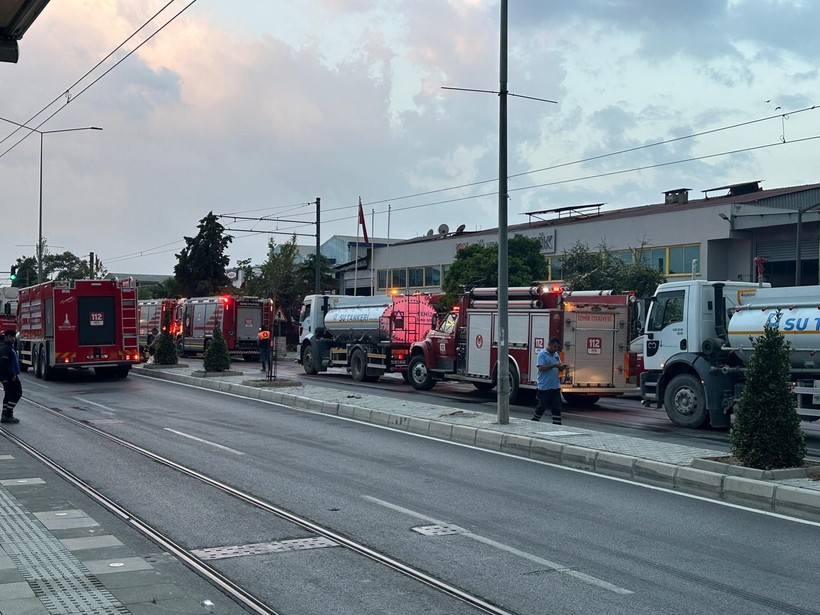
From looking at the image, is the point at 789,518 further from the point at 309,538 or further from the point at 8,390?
the point at 8,390

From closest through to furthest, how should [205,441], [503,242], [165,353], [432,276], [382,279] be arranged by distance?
[205,441] < [503,242] < [165,353] < [432,276] < [382,279]

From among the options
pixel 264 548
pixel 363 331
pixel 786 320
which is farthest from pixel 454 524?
pixel 363 331

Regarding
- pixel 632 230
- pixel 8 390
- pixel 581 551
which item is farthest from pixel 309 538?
pixel 632 230

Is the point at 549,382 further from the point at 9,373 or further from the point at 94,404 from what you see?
the point at 94,404

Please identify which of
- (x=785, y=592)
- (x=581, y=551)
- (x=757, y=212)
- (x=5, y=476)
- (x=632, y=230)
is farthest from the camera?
(x=632, y=230)

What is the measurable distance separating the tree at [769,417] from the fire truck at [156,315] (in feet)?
138

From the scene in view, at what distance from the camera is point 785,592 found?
6.68 m

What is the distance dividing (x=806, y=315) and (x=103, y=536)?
1251 cm

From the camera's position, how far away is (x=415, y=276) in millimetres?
63406

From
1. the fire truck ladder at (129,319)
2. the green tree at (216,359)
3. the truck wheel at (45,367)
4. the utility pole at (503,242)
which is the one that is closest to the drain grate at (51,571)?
the utility pole at (503,242)

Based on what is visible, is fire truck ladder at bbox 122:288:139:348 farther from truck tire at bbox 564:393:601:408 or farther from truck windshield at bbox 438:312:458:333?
truck tire at bbox 564:393:601:408

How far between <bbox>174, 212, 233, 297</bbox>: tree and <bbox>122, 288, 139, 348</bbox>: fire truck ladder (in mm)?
34769

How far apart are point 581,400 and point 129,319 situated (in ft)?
48.3

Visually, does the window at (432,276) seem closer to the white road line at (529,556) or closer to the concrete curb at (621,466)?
the concrete curb at (621,466)
